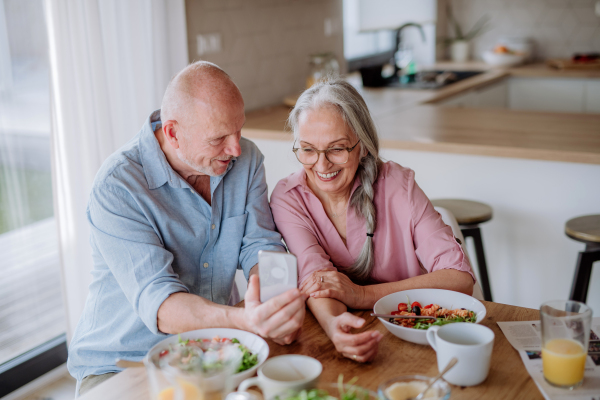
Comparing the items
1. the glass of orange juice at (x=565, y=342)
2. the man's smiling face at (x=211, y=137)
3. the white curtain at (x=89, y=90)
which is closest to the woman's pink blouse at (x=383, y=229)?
the man's smiling face at (x=211, y=137)

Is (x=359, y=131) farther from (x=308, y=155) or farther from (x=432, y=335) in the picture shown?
(x=432, y=335)

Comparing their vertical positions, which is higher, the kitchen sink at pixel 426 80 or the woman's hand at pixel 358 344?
the kitchen sink at pixel 426 80

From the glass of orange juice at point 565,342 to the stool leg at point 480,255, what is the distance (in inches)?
55.2

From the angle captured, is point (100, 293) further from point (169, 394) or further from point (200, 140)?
point (169, 394)

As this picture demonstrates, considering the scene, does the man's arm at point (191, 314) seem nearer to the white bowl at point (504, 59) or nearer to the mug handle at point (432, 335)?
the mug handle at point (432, 335)

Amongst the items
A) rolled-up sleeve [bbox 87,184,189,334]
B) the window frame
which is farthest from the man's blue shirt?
the window frame

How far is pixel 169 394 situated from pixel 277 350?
0.40 m

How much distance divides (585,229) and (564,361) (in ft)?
4.32

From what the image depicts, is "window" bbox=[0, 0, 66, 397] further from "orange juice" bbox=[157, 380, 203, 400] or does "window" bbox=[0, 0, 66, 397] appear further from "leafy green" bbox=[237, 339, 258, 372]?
"orange juice" bbox=[157, 380, 203, 400]

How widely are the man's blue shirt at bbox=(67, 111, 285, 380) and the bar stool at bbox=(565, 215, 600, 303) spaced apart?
1.22 m

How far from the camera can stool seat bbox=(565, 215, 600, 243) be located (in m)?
2.17

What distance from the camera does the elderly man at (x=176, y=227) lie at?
4.52 feet

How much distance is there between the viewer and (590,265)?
7.35ft

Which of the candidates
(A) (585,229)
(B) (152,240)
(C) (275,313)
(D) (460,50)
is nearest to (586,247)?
(A) (585,229)
